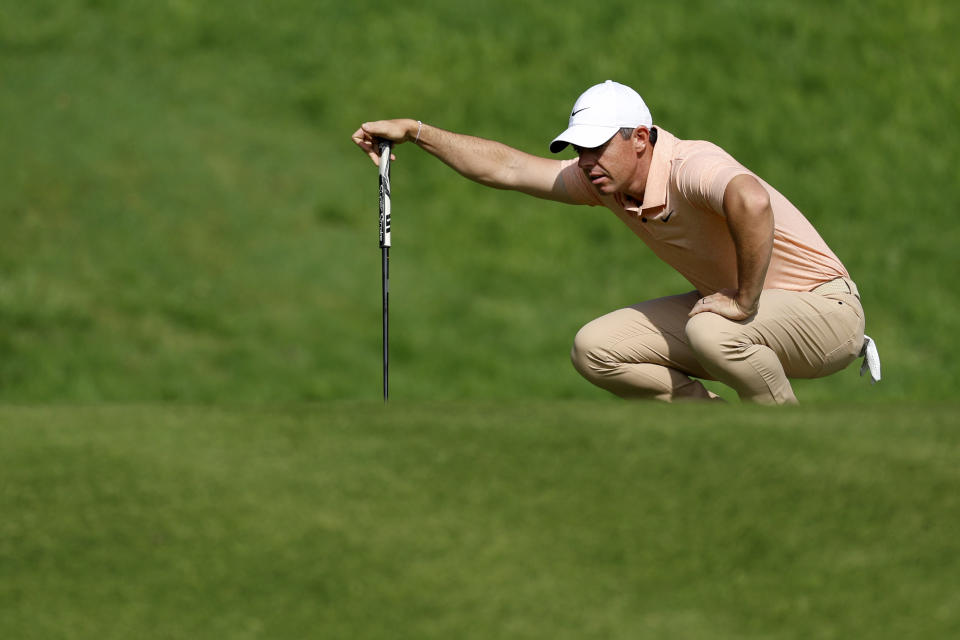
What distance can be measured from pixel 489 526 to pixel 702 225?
170cm

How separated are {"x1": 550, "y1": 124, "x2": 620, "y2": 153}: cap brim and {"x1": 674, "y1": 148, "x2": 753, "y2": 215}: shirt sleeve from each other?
27 cm

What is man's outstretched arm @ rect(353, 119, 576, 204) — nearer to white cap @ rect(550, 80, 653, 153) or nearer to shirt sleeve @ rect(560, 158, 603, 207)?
shirt sleeve @ rect(560, 158, 603, 207)

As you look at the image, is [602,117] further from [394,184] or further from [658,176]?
[394,184]

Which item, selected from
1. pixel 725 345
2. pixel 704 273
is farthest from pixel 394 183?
pixel 725 345

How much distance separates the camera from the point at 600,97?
5055 mm

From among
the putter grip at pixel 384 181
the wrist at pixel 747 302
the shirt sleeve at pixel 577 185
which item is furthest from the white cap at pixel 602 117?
the putter grip at pixel 384 181

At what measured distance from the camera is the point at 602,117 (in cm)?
502

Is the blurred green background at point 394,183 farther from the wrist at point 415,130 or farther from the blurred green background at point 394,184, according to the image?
the wrist at point 415,130

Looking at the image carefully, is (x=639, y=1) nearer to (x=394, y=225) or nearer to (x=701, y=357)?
(x=394, y=225)

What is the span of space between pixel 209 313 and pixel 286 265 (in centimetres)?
87

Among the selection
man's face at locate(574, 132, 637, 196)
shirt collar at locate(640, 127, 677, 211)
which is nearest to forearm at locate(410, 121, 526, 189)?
man's face at locate(574, 132, 637, 196)

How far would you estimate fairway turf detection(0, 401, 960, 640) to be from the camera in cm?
345

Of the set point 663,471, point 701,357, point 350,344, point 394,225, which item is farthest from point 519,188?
point 394,225

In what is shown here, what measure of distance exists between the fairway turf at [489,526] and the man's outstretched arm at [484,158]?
1344 millimetres
